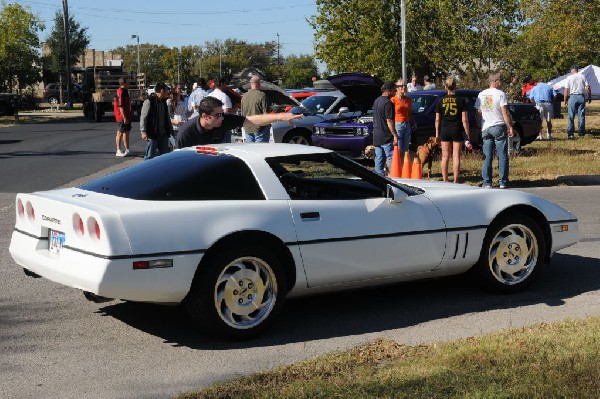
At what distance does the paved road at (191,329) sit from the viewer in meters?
5.27

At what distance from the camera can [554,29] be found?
42906 millimetres

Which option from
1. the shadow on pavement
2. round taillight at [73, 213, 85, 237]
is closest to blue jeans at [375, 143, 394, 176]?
the shadow on pavement

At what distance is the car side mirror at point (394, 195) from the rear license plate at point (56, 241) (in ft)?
7.51

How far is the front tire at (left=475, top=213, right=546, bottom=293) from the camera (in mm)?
7020

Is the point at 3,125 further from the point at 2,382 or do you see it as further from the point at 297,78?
the point at 297,78

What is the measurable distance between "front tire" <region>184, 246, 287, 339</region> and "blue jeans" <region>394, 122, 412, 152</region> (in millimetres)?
9239

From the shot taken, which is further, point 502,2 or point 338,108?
point 502,2

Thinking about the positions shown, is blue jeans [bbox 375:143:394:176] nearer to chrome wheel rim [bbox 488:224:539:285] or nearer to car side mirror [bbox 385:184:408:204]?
chrome wheel rim [bbox 488:224:539:285]

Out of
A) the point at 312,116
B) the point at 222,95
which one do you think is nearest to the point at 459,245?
the point at 222,95

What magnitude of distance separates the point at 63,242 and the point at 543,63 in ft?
301

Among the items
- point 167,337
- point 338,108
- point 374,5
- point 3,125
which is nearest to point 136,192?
point 167,337

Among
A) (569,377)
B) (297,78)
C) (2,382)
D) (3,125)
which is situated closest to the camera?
(569,377)

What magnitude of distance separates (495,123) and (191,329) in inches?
343

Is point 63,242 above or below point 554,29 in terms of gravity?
below
